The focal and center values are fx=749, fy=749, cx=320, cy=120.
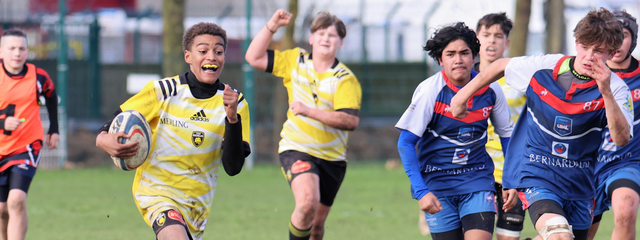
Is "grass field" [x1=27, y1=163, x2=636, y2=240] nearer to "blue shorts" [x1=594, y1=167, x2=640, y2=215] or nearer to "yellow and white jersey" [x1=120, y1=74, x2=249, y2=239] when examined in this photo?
"blue shorts" [x1=594, y1=167, x2=640, y2=215]

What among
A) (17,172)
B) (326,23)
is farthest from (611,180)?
(17,172)

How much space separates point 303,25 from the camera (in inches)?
628

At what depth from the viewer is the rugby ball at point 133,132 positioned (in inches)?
168

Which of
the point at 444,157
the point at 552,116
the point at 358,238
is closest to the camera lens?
the point at 552,116

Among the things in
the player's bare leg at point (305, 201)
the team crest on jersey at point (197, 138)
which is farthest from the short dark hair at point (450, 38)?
the player's bare leg at point (305, 201)

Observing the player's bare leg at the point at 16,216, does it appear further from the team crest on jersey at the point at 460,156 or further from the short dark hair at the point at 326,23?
the team crest on jersey at the point at 460,156

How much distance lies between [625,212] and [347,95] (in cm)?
245

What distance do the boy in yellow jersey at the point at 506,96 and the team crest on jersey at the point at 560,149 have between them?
1192 millimetres

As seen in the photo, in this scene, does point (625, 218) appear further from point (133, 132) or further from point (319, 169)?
point (133, 132)

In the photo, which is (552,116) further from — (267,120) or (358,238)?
(267,120)

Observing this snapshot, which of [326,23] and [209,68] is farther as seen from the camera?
[326,23]

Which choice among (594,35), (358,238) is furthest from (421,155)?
(358,238)

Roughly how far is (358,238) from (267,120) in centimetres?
877

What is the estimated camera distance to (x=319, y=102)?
6.55 m
